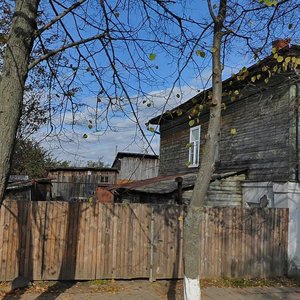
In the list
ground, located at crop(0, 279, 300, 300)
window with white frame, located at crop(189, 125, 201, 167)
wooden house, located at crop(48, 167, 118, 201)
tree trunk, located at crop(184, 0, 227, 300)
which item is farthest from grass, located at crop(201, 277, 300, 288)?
wooden house, located at crop(48, 167, 118, 201)

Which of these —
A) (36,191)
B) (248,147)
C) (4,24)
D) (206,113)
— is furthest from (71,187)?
(4,24)

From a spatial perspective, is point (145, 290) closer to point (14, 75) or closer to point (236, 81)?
point (236, 81)

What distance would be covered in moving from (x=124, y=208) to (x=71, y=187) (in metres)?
29.9

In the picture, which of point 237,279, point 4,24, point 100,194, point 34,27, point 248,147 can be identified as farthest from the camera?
point 100,194

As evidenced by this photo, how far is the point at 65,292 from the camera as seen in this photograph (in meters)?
9.05

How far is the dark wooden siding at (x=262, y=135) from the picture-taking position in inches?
491

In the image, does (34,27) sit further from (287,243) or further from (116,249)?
(287,243)

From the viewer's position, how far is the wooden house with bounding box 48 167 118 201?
3922 centimetres

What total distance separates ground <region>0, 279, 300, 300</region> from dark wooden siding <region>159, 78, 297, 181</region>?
3491mm

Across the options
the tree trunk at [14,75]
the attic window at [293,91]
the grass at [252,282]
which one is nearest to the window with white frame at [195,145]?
the attic window at [293,91]

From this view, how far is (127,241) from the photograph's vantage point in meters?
10.2

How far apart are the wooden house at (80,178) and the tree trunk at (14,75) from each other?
3506 cm

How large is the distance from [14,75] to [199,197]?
8.02ft

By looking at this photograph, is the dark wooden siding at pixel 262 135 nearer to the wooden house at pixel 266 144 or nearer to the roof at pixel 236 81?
the wooden house at pixel 266 144
